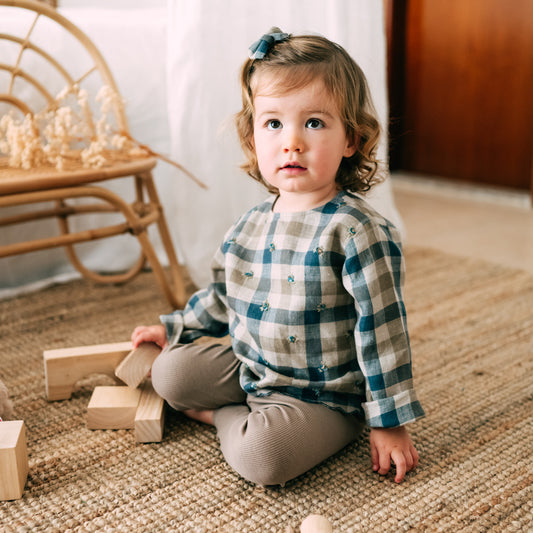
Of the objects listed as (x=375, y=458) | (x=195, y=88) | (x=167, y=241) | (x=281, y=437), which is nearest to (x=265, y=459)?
(x=281, y=437)

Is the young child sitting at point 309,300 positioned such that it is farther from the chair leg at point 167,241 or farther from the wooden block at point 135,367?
the chair leg at point 167,241

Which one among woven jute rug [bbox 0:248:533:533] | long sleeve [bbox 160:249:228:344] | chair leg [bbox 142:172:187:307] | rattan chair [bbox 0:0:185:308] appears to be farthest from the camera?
chair leg [bbox 142:172:187:307]

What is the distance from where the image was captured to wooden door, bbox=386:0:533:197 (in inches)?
99.3

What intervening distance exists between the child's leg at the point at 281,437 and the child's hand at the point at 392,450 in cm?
5

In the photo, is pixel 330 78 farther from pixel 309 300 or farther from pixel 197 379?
pixel 197 379

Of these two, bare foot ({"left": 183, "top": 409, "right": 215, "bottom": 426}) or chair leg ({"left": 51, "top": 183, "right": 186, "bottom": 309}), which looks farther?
chair leg ({"left": 51, "top": 183, "right": 186, "bottom": 309})

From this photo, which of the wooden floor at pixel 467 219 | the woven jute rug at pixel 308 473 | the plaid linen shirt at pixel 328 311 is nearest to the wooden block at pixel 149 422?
the woven jute rug at pixel 308 473

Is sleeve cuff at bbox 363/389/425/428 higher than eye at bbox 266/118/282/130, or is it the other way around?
eye at bbox 266/118/282/130

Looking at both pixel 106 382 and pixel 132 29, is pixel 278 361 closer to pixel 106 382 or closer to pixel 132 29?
pixel 106 382

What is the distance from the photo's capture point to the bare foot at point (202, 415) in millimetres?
949

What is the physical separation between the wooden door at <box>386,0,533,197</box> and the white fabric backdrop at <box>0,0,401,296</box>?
964mm

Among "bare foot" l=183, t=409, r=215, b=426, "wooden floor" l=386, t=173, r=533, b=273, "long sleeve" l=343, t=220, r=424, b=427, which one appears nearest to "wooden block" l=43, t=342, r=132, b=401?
"bare foot" l=183, t=409, r=215, b=426

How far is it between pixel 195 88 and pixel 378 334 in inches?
32.8

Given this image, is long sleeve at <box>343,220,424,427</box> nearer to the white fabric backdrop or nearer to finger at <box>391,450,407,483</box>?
finger at <box>391,450,407,483</box>
